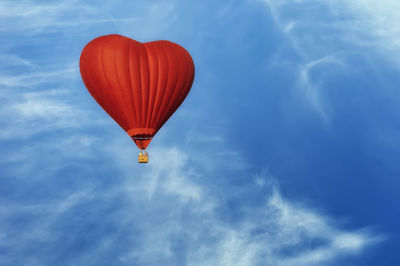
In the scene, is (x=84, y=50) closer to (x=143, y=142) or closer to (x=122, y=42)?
(x=122, y=42)

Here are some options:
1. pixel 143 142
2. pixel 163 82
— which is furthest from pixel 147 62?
pixel 143 142

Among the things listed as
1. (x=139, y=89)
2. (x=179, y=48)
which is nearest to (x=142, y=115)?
(x=139, y=89)

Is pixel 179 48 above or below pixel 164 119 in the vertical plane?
above

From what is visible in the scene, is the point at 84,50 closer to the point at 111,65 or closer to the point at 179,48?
the point at 111,65
